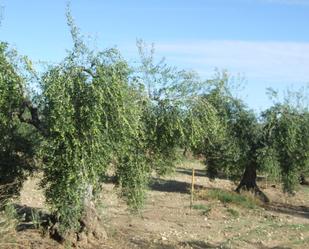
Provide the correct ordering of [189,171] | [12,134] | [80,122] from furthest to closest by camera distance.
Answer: [189,171] < [12,134] < [80,122]

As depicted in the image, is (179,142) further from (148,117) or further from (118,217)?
(118,217)

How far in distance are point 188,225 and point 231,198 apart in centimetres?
584

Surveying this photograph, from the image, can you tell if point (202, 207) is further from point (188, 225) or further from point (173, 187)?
point (173, 187)

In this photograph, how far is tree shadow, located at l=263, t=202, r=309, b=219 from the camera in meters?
23.8

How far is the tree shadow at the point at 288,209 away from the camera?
23.8 metres

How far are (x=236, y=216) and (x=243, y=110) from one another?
21.3 ft

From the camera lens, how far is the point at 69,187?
12164mm

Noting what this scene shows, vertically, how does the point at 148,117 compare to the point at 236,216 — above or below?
above

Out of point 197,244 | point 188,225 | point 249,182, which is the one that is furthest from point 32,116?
point 249,182

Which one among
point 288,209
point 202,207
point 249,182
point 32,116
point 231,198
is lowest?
point 288,209

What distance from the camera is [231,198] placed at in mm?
23359

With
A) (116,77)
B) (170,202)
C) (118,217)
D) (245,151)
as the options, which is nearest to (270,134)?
(245,151)

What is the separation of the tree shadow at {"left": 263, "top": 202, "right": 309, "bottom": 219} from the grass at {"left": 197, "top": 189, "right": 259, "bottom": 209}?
2.48 ft

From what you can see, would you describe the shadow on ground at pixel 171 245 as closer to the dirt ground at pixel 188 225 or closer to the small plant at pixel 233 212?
the dirt ground at pixel 188 225
